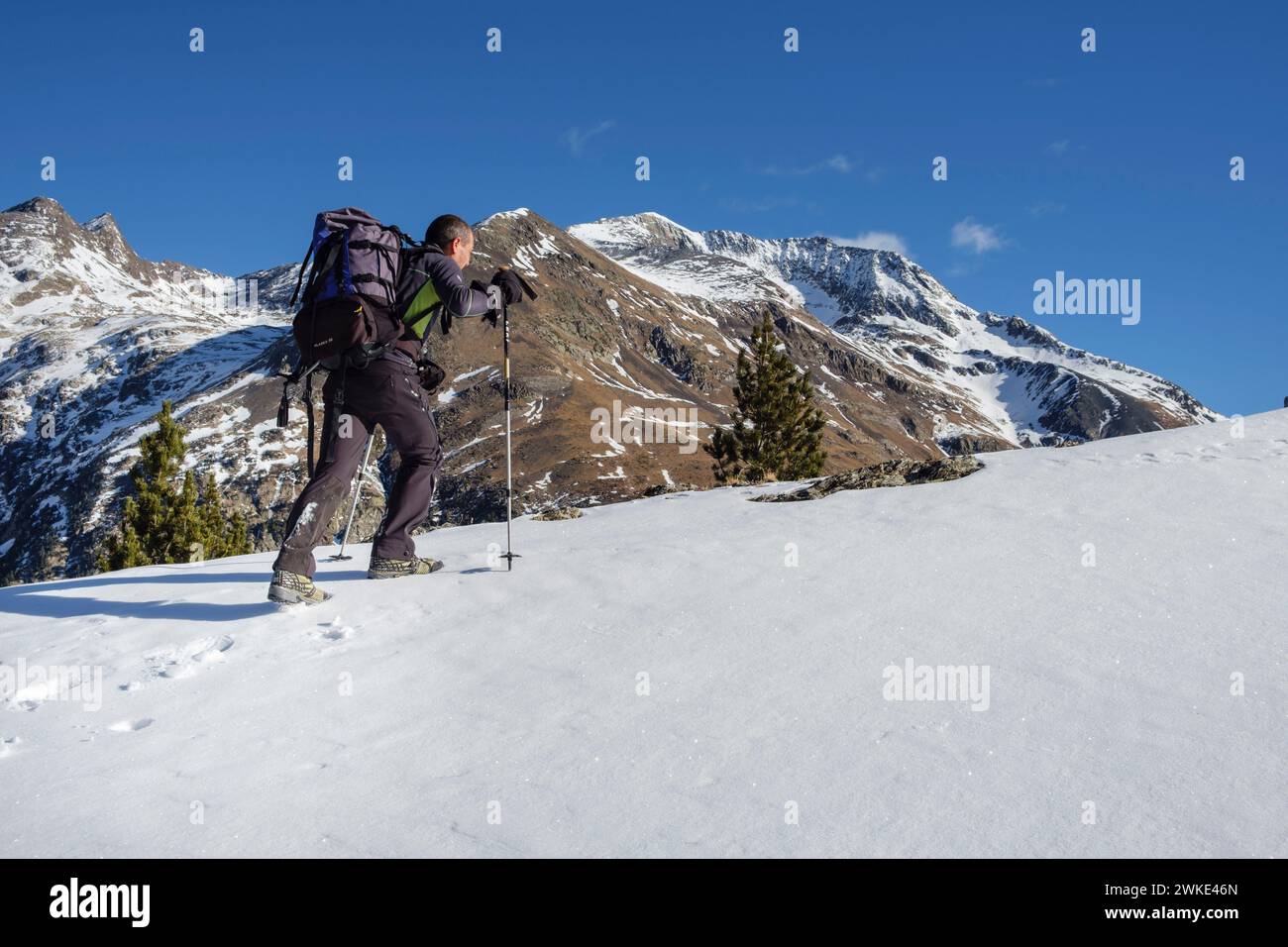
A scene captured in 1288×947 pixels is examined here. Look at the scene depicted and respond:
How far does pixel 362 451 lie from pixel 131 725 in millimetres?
3121

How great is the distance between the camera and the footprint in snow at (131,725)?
4804mm

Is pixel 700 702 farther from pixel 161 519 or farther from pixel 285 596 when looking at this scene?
pixel 161 519

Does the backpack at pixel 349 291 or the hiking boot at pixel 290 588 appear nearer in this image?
the hiking boot at pixel 290 588

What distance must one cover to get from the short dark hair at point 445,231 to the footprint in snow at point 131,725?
451cm

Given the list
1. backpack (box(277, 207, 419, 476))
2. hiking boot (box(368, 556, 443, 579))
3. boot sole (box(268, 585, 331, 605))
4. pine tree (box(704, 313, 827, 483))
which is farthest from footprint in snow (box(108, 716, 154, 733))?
pine tree (box(704, 313, 827, 483))

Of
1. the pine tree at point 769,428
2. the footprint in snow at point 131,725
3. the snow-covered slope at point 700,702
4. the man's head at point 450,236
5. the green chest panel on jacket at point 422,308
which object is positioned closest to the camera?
the snow-covered slope at point 700,702

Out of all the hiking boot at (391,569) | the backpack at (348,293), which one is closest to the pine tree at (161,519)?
the hiking boot at (391,569)

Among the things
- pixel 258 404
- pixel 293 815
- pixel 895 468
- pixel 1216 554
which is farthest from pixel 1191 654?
pixel 258 404

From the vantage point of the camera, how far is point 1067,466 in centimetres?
1042

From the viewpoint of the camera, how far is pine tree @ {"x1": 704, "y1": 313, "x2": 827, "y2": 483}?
111 feet

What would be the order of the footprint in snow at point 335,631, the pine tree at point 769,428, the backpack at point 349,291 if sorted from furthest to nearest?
the pine tree at point 769,428 → the backpack at point 349,291 → the footprint in snow at point 335,631

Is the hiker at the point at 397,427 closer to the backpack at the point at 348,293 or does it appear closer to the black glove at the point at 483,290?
the black glove at the point at 483,290

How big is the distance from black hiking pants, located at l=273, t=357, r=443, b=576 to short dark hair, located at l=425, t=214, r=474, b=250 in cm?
116

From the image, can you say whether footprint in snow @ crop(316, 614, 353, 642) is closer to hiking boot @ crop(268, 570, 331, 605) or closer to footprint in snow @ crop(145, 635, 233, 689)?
hiking boot @ crop(268, 570, 331, 605)
